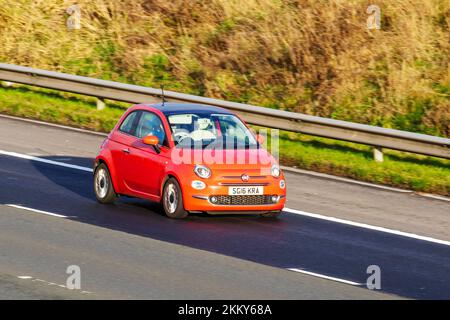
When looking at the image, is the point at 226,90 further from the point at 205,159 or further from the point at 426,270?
the point at 426,270

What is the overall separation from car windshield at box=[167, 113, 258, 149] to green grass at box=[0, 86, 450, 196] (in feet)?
12.7

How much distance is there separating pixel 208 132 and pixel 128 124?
4.85ft

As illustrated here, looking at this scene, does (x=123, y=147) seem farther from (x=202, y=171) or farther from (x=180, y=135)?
(x=202, y=171)

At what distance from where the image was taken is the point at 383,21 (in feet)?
88.5

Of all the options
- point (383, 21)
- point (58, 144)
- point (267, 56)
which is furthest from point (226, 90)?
point (58, 144)

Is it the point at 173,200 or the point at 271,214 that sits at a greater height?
the point at 173,200

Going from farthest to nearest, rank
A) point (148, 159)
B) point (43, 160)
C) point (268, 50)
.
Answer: point (268, 50) < point (43, 160) < point (148, 159)

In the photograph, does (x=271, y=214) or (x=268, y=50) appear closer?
(x=271, y=214)

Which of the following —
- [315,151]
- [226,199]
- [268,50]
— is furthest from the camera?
[268,50]

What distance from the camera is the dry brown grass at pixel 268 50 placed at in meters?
24.5

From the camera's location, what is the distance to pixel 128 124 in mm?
17062

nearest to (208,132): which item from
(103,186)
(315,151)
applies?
(103,186)

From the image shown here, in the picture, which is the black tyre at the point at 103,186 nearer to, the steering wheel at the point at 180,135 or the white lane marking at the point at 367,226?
the steering wheel at the point at 180,135
